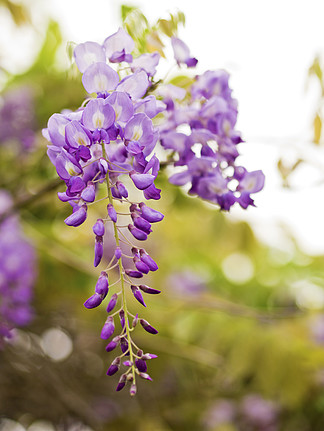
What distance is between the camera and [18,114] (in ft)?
5.62

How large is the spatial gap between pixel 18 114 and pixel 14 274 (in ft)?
2.38

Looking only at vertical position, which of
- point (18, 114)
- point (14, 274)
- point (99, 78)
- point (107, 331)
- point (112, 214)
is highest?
point (99, 78)

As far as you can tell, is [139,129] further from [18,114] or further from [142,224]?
[18,114]

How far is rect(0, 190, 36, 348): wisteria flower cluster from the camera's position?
3.78 ft

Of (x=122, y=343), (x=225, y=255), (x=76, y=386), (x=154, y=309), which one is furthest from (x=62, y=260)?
(x=225, y=255)

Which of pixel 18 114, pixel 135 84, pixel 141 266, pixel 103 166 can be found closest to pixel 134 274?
pixel 141 266

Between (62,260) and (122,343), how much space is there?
1.01 metres

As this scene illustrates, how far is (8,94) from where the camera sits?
1727mm

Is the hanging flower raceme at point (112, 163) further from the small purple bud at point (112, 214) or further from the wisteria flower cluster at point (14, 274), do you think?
the wisteria flower cluster at point (14, 274)

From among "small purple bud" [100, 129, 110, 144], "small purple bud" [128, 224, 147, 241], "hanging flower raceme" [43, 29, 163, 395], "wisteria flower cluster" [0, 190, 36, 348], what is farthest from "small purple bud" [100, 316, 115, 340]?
"wisteria flower cluster" [0, 190, 36, 348]

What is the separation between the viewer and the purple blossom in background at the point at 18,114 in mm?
1705

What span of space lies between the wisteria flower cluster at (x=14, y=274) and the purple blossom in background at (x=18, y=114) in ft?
1.09

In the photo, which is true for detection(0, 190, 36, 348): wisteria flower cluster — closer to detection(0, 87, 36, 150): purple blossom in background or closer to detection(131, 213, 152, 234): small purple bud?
detection(0, 87, 36, 150): purple blossom in background

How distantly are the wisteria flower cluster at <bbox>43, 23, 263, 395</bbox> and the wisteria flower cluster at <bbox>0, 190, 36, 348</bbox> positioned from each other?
54 centimetres
